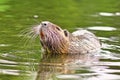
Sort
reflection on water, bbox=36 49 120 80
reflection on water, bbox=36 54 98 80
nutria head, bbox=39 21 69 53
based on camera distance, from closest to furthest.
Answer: reflection on water, bbox=36 49 120 80
reflection on water, bbox=36 54 98 80
nutria head, bbox=39 21 69 53

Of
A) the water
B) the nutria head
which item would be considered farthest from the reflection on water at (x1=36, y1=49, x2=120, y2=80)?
the nutria head

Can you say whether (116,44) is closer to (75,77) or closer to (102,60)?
(102,60)

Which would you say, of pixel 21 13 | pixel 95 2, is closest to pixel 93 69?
pixel 21 13

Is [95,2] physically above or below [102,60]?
above

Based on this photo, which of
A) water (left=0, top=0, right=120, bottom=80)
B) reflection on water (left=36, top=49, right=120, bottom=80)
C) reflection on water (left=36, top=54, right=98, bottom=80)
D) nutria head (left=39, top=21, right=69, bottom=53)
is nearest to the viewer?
reflection on water (left=36, top=49, right=120, bottom=80)

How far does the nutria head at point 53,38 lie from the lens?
1193cm

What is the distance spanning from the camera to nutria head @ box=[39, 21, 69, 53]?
11930 mm

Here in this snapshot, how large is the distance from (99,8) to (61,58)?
721cm

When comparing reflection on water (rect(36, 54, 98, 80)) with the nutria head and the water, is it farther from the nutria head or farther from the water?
the nutria head

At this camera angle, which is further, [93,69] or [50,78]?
[93,69]

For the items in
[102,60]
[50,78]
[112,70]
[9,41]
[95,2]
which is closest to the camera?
[50,78]

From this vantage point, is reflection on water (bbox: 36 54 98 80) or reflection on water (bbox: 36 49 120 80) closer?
reflection on water (bbox: 36 49 120 80)

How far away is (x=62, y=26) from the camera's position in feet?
51.9

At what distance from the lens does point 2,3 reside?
1900cm
